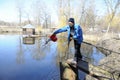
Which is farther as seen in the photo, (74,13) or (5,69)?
(74,13)

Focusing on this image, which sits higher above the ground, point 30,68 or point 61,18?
point 61,18

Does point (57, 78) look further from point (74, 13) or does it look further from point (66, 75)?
point (74, 13)

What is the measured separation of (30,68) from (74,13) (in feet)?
117

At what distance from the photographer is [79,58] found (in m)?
8.70

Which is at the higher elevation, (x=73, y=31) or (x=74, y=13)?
(x=74, y=13)

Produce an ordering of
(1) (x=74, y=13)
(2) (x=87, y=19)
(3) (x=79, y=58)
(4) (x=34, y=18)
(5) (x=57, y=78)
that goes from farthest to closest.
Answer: (4) (x=34, y=18), (2) (x=87, y=19), (1) (x=74, y=13), (5) (x=57, y=78), (3) (x=79, y=58)

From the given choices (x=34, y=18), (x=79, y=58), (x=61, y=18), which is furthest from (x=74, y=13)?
(x=79, y=58)

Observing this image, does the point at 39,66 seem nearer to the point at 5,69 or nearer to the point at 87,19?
the point at 5,69

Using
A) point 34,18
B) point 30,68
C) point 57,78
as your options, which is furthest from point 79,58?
point 34,18

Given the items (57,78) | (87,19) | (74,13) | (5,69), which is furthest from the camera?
(87,19)

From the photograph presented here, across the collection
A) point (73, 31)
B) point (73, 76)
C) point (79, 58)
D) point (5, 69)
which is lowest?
point (5, 69)

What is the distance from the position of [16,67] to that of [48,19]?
6654cm

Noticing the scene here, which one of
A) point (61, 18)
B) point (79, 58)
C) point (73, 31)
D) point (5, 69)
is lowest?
point (5, 69)

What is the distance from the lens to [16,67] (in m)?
18.5
